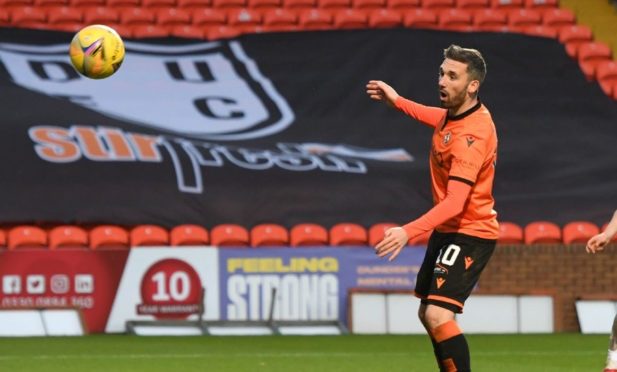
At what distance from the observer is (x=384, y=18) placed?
1797cm

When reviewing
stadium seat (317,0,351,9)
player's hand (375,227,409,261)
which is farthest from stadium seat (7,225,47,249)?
player's hand (375,227,409,261)

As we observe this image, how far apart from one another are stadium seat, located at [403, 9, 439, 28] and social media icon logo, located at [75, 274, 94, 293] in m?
7.05

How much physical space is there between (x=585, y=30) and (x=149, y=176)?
6.92 metres

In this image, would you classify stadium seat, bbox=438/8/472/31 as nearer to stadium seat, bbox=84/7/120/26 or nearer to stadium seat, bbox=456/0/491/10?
stadium seat, bbox=456/0/491/10

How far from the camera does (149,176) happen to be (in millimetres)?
14117

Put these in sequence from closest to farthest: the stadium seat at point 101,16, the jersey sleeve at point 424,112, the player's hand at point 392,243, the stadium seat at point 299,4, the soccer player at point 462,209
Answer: the player's hand at point 392,243
the soccer player at point 462,209
the jersey sleeve at point 424,112
the stadium seat at point 101,16
the stadium seat at point 299,4

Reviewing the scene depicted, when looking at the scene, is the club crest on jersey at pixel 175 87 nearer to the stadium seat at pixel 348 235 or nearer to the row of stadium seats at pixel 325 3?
the stadium seat at pixel 348 235

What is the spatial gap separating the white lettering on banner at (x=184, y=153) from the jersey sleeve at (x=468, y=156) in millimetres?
7983

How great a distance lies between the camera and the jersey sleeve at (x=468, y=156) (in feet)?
20.3

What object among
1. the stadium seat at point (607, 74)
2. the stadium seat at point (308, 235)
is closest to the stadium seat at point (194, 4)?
the stadium seat at point (607, 74)

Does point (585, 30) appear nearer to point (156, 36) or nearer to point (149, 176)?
point (156, 36)

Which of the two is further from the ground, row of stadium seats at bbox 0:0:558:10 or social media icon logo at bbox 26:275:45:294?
row of stadium seats at bbox 0:0:558:10

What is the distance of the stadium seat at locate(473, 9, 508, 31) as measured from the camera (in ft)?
58.9

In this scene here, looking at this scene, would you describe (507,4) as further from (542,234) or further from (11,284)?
(11,284)
